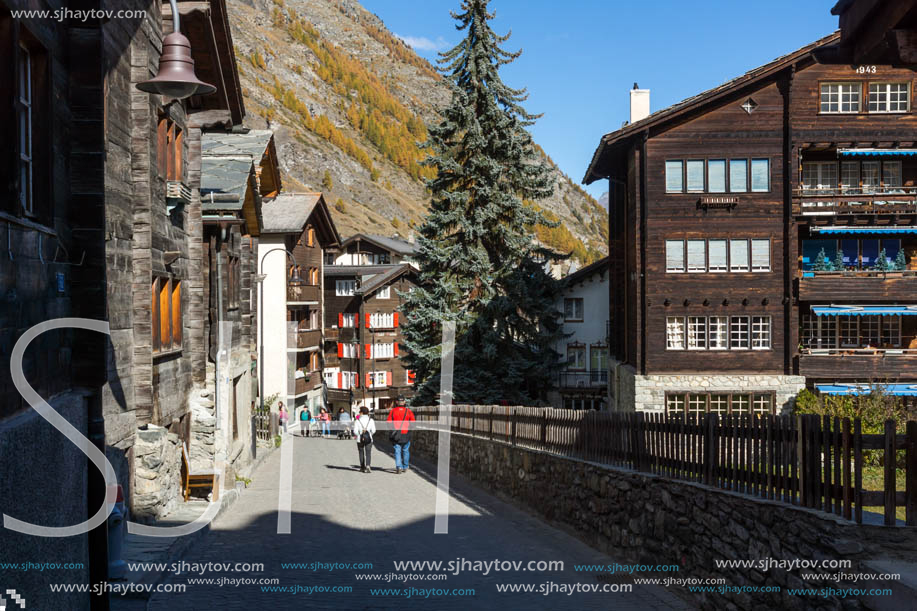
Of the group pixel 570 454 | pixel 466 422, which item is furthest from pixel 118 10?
pixel 466 422

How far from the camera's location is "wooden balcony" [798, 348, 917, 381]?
33.6 metres

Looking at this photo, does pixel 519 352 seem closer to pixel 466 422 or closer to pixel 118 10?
pixel 466 422

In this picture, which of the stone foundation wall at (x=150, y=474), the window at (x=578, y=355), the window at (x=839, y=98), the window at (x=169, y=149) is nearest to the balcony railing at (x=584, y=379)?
the window at (x=578, y=355)

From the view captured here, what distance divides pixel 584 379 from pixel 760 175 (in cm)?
1812

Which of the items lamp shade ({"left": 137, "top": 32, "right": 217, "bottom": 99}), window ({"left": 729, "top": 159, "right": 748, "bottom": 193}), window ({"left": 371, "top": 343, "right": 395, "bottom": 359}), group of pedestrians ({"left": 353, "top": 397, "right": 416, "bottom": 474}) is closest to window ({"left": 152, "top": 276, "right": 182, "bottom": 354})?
lamp shade ({"left": 137, "top": 32, "right": 217, "bottom": 99})

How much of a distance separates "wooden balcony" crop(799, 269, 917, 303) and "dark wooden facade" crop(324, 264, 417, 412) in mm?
37716

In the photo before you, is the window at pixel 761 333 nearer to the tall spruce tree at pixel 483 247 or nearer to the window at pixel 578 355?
the tall spruce tree at pixel 483 247

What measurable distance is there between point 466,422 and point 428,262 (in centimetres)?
1404

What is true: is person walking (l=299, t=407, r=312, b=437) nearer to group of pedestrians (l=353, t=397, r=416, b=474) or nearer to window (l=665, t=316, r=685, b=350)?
window (l=665, t=316, r=685, b=350)

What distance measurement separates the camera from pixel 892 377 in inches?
1330

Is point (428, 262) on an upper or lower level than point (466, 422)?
upper

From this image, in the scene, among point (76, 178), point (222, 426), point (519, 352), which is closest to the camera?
point (76, 178)

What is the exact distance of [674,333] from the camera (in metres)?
34.1

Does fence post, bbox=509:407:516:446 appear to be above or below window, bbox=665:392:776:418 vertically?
above
